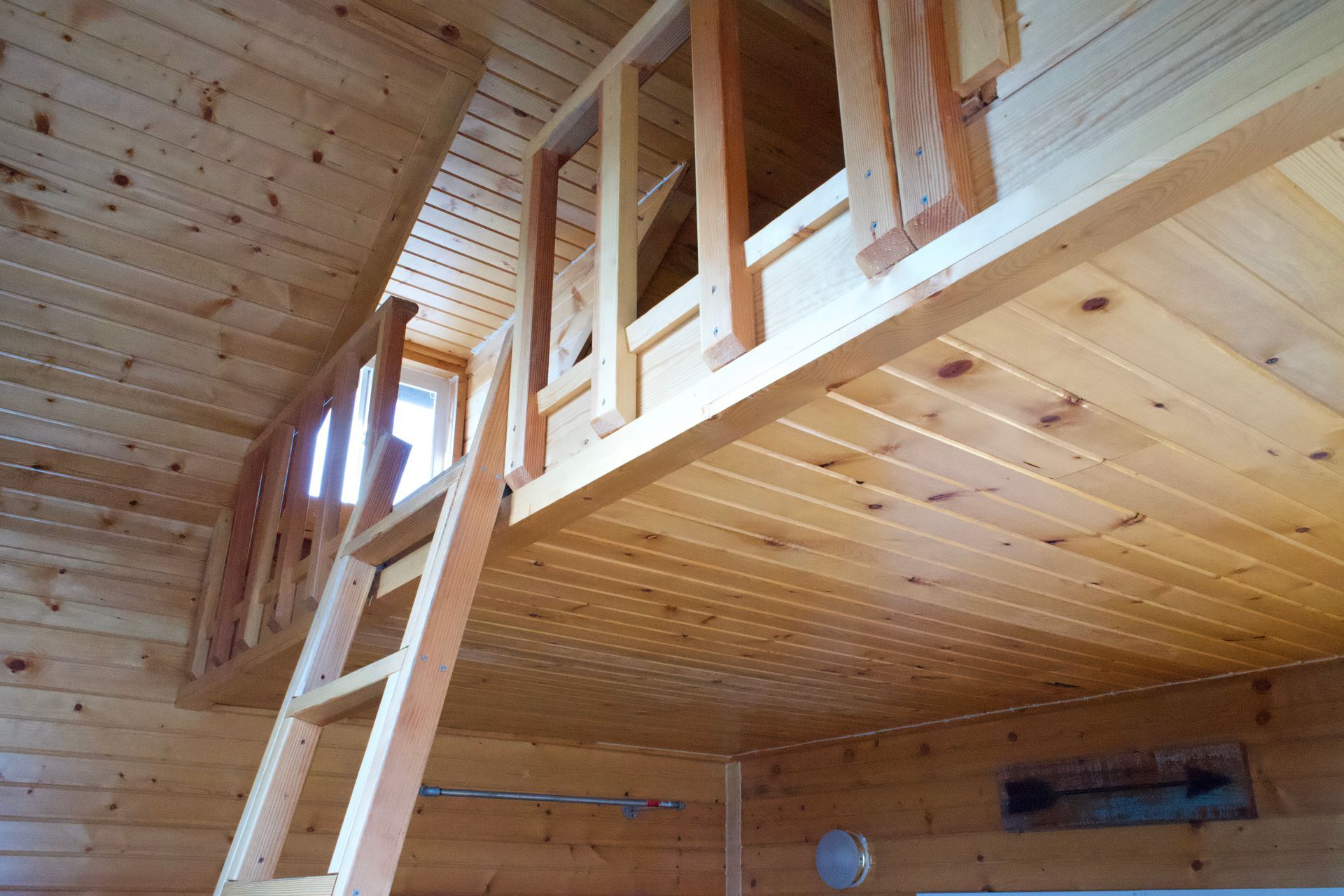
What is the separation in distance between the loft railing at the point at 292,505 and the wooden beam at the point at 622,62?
77 centimetres

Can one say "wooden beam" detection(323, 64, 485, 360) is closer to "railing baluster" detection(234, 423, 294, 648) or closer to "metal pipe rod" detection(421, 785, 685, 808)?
"railing baluster" detection(234, 423, 294, 648)

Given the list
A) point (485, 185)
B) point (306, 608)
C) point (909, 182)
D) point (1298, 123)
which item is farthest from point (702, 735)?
point (1298, 123)

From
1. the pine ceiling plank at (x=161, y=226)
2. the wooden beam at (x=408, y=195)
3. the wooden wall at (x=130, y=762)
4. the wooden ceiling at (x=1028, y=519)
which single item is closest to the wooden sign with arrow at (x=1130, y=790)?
the wooden ceiling at (x=1028, y=519)

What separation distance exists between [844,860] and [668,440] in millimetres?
3310

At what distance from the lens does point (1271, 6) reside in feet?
3.27

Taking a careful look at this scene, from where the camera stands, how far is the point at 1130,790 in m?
3.64

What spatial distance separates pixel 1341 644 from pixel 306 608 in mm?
3120

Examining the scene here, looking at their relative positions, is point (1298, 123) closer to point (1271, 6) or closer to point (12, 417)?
point (1271, 6)

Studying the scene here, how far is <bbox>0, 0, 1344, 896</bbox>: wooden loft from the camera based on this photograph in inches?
52.0

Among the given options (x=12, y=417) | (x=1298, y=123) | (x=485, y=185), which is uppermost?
(x=485, y=185)

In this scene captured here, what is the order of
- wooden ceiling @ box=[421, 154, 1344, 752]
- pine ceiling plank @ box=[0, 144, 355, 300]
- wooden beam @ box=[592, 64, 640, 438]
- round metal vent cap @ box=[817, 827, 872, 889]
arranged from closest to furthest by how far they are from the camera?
1. wooden ceiling @ box=[421, 154, 1344, 752]
2. wooden beam @ box=[592, 64, 640, 438]
3. pine ceiling plank @ box=[0, 144, 355, 300]
4. round metal vent cap @ box=[817, 827, 872, 889]

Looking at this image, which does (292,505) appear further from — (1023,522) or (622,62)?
(1023,522)

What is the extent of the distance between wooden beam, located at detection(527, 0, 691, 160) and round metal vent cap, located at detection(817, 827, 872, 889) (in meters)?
3.25

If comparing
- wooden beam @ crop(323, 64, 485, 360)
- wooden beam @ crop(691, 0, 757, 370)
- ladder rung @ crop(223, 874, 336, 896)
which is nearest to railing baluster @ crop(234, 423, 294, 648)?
wooden beam @ crop(323, 64, 485, 360)
